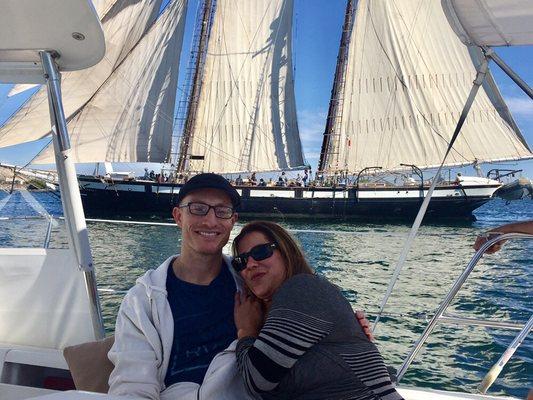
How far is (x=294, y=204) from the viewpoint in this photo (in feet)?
96.1

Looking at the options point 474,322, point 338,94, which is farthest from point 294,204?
point 474,322

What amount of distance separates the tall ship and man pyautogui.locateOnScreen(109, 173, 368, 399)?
26.8 meters

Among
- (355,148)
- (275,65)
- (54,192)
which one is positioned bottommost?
(54,192)

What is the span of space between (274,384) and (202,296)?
57cm

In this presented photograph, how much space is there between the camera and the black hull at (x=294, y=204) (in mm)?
28797

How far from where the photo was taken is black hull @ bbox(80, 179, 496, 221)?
94.5 feet

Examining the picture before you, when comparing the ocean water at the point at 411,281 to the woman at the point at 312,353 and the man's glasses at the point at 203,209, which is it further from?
the woman at the point at 312,353

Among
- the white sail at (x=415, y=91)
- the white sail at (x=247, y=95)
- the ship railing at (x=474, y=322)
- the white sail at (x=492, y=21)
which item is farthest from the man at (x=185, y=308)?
the white sail at (x=247, y=95)

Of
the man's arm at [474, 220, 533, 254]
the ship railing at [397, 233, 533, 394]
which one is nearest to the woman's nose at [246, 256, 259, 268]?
the ship railing at [397, 233, 533, 394]

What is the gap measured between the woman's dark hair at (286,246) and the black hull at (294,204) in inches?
1061

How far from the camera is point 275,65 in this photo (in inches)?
1217

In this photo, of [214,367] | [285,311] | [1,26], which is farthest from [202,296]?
[1,26]

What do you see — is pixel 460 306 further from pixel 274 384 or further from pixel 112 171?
pixel 112 171

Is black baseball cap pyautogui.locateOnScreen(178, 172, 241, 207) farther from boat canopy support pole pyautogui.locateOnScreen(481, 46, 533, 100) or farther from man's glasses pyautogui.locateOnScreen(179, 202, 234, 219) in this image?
boat canopy support pole pyautogui.locateOnScreen(481, 46, 533, 100)
